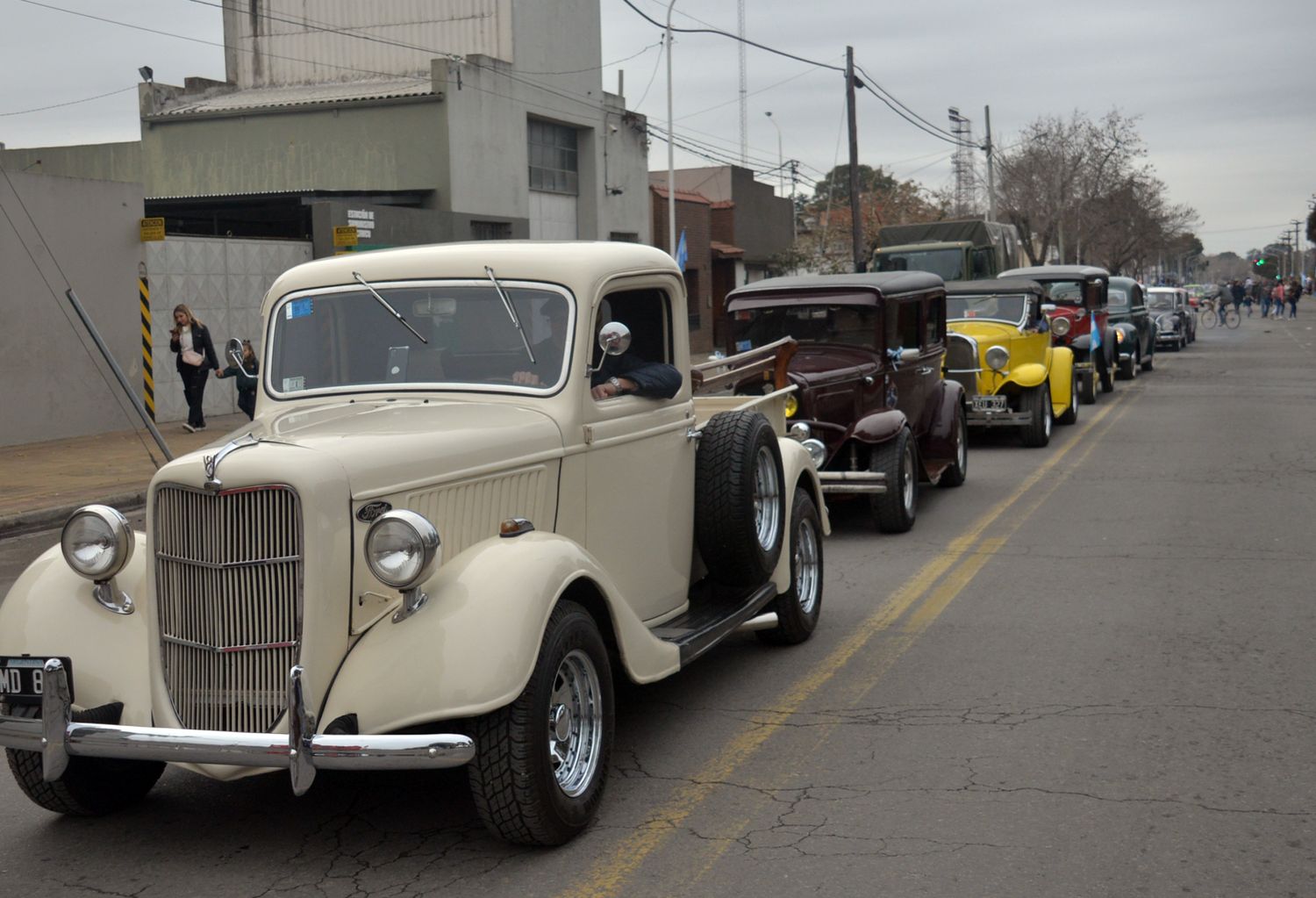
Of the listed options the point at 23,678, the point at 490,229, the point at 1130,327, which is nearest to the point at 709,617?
the point at 23,678

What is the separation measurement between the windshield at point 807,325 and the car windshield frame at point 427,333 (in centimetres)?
631

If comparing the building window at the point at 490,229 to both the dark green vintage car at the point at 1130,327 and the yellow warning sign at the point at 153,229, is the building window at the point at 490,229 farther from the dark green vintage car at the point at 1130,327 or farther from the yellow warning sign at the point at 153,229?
the dark green vintage car at the point at 1130,327

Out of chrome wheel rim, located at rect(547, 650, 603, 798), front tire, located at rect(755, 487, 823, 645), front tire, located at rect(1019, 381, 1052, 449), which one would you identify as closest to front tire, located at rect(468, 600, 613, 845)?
chrome wheel rim, located at rect(547, 650, 603, 798)

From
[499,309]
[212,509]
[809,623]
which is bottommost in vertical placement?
[809,623]

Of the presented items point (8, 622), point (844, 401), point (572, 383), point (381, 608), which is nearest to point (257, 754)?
point (381, 608)

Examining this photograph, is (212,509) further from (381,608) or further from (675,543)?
(675,543)

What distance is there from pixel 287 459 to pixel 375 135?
88.6ft

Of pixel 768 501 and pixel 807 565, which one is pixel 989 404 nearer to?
pixel 807 565

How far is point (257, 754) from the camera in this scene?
4.07m

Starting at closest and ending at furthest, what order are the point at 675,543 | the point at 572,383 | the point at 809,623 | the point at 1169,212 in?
the point at 572,383, the point at 675,543, the point at 809,623, the point at 1169,212

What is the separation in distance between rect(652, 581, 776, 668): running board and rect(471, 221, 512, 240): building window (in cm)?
2422

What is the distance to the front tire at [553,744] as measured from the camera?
439cm

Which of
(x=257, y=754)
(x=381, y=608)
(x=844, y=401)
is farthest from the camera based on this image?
(x=844, y=401)

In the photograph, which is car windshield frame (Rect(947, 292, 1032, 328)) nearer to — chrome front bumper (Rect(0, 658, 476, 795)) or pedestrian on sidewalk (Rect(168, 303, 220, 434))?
pedestrian on sidewalk (Rect(168, 303, 220, 434))
